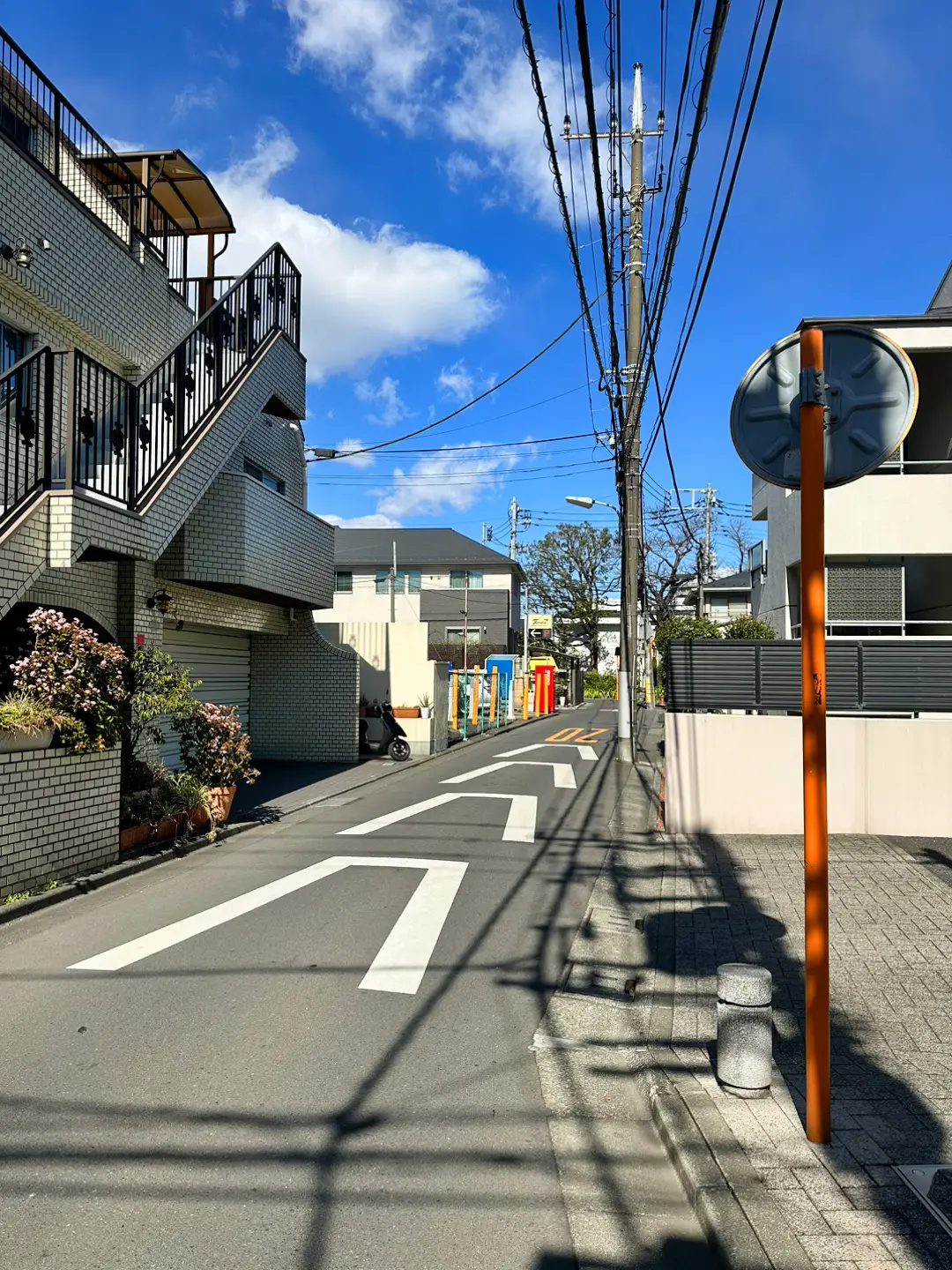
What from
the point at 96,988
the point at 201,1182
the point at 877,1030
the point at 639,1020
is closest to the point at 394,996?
the point at 639,1020

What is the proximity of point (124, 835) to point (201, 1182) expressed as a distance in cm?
615

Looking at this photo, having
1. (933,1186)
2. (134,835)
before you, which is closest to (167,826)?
(134,835)

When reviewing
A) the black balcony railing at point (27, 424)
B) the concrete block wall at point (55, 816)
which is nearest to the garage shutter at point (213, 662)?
the concrete block wall at point (55, 816)

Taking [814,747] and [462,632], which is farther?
[462,632]

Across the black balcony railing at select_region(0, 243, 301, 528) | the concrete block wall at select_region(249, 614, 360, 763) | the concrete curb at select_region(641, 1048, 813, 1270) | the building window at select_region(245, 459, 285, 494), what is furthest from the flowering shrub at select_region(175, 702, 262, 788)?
the concrete curb at select_region(641, 1048, 813, 1270)

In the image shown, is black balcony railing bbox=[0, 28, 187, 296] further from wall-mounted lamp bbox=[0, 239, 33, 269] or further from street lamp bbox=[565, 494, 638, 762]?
street lamp bbox=[565, 494, 638, 762]

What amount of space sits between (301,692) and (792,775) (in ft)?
33.3

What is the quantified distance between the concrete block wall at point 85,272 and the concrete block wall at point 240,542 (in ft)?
6.91

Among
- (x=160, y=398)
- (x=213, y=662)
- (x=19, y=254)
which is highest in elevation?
(x=19, y=254)

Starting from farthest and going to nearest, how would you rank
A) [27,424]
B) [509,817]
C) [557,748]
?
[557,748], [509,817], [27,424]

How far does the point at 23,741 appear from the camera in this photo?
7.16 meters

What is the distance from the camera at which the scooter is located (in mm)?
18906

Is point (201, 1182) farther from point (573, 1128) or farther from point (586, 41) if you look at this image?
point (586, 41)

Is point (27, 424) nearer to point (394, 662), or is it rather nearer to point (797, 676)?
point (797, 676)
